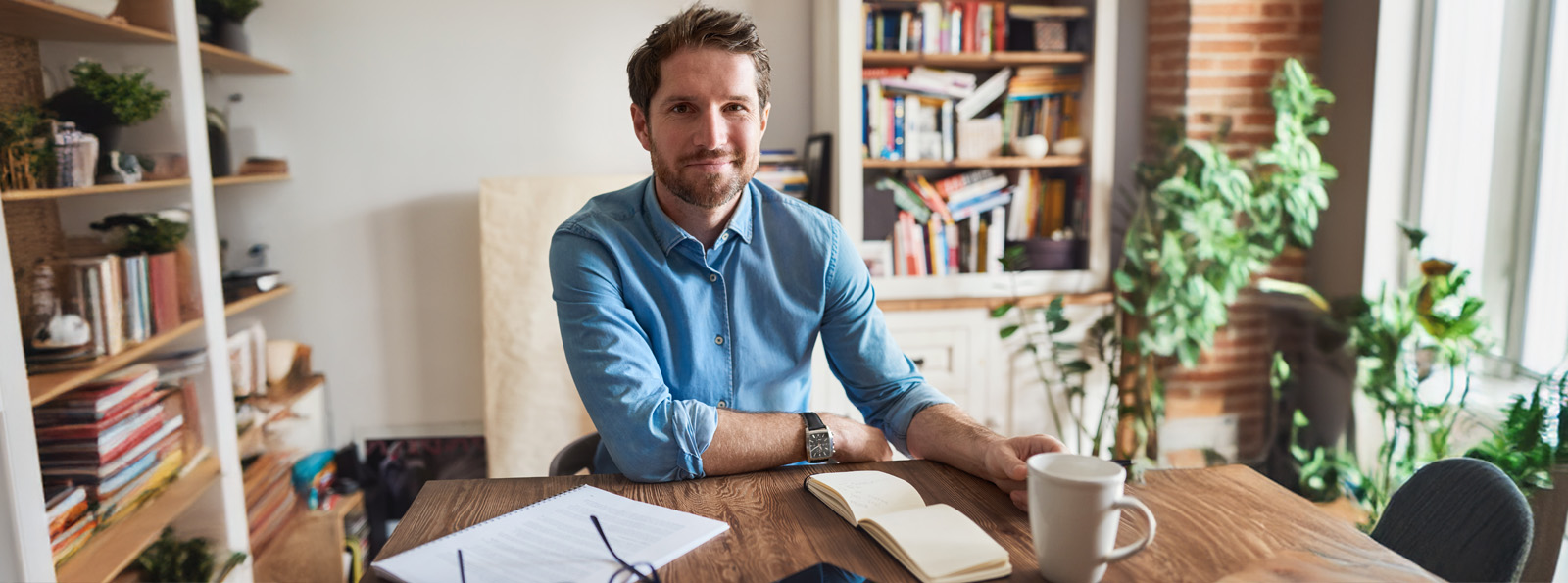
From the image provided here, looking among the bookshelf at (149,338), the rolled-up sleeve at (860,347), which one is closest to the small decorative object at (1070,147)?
the rolled-up sleeve at (860,347)

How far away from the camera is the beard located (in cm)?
155

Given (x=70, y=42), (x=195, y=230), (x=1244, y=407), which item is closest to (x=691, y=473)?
(x=195, y=230)

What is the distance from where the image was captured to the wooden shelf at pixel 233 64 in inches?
99.0

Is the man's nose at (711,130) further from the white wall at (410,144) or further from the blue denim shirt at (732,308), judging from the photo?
the white wall at (410,144)

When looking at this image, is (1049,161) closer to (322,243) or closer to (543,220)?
(543,220)

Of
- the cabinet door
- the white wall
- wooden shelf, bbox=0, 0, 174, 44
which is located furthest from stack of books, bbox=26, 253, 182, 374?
the cabinet door

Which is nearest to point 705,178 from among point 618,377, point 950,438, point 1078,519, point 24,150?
point 618,377

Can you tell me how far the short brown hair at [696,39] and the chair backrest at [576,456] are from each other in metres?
0.64

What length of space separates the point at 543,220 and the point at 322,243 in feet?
2.67

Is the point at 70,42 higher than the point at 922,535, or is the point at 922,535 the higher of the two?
the point at 70,42

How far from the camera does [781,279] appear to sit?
1645 millimetres

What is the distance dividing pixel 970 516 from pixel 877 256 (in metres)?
2.10

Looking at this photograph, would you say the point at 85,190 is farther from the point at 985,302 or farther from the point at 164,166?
the point at 985,302

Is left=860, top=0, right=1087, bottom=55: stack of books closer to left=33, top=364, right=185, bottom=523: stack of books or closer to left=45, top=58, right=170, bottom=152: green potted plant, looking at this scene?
left=45, top=58, right=170, bottom=152: green potted plant
